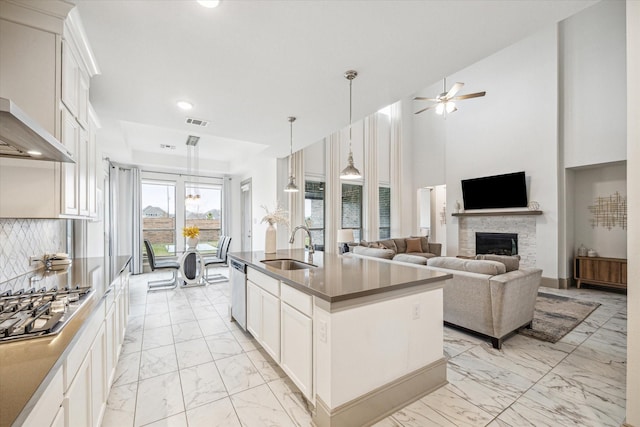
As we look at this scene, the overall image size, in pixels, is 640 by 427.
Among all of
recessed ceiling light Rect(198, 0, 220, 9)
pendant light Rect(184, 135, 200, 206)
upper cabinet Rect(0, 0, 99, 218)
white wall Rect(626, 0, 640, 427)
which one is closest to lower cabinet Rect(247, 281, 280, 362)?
upper cabinet Rect(0, 0, 99, 218)

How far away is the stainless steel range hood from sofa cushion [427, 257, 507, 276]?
3.39 m

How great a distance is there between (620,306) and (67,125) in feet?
22.7

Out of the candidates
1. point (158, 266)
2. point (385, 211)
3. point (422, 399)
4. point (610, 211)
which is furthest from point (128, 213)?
point (610, 211)

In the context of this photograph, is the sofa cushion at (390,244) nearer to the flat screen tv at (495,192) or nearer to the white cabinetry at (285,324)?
the flat screen tv at (495,192)

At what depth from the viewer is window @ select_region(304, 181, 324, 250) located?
6.78 metres

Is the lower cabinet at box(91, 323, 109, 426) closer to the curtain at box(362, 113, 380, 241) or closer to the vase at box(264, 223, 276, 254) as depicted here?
the vase at box(264, 223, 276, 254)

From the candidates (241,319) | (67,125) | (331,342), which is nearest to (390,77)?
(331,342)

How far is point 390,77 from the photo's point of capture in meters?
2.63

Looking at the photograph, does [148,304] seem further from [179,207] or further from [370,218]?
[370,218]

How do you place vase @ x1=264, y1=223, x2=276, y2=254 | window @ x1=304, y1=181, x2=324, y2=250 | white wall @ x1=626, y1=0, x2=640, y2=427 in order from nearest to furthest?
white wall @ x1=626, y1=0, x2=640, y2=427 < vase @ x1=264, y1=223, x2=276, y2=254 < window @ x1=304, y1=181, x2=324, y2=250

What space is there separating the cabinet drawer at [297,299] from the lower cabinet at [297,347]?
3cm

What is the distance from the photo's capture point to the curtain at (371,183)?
7.66 metres

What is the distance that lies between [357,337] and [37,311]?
1.61 m

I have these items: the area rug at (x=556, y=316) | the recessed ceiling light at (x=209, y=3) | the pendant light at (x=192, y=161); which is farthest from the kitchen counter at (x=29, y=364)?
the pendant light at (x=192, y=161)
